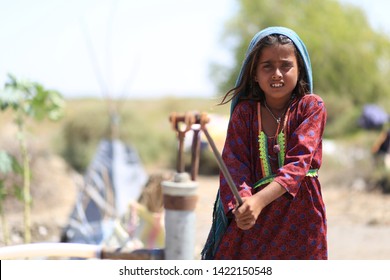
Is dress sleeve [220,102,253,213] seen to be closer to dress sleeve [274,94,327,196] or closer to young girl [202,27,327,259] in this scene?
young girl [202,27,327,259]

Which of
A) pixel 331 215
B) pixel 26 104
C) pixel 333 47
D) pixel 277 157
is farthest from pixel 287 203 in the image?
pixel 333 47

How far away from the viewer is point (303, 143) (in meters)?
1.99

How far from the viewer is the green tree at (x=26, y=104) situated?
3.84 m

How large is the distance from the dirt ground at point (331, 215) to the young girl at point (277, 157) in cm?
330

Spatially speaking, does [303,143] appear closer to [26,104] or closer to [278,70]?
[278,70]

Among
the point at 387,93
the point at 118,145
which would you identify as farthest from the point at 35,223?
the point at 387,93

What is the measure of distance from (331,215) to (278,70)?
729 centimetres

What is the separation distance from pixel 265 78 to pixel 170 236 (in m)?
0.74

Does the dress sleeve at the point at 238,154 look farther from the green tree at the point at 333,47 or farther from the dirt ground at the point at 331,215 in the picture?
the green tree at the point at 333,47

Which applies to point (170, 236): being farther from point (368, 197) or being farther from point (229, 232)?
point (368, 197)

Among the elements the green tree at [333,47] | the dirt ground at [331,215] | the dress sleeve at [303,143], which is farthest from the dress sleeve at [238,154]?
the green tree at [333,47]

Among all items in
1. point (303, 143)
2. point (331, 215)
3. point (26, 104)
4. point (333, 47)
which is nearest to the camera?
point (303, 143)

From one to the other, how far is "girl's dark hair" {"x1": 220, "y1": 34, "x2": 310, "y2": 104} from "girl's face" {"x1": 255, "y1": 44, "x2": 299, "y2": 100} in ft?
0.05

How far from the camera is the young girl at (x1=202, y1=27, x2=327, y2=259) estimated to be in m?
2.03
